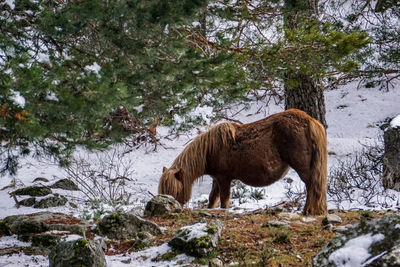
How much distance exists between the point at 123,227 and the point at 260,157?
2068mm

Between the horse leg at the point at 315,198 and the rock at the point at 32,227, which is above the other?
the horse leg at the point at 315,198

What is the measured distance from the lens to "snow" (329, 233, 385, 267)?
5.68ft

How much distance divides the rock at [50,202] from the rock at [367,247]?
5211mm

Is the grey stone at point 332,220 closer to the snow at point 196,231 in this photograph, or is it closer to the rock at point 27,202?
the snow at point 196,231

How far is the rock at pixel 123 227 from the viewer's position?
3.51m

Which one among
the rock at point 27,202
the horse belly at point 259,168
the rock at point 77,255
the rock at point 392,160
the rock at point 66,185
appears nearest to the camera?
the rock at point 77,255

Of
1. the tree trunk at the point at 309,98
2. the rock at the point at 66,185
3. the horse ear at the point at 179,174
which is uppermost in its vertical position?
the tree trunk at the point at 309,98

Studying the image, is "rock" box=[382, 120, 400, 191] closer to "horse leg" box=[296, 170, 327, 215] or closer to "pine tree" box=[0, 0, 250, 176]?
"horse leg" box=[296, 170, 327, 215]

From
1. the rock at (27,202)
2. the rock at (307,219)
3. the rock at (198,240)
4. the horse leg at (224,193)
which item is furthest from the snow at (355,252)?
the rock at (27,202)

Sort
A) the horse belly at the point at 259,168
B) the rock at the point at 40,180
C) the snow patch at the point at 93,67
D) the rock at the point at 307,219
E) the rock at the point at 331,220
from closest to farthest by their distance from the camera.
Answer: the snow patch at the point at 93,67 < the rock at the point at 331,220 < the rock at the point at 307,219 < the horse belly at the point at 259,168 < the rock at the point at 40,180

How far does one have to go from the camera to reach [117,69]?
2.77m

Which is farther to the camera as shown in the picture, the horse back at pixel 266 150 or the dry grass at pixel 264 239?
the horse back at pixel 266 150

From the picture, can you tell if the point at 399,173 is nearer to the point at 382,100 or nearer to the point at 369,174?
the point at 369,174

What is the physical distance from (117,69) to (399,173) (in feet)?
17.6
